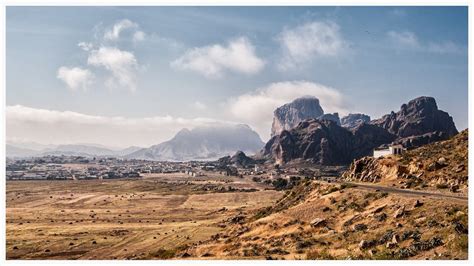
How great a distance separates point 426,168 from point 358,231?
19565 millimetres

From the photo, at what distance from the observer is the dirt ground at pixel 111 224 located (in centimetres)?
4569

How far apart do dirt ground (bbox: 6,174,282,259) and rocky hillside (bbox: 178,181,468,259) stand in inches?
308

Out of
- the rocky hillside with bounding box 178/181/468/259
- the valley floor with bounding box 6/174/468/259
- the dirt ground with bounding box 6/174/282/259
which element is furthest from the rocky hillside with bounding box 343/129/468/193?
the dirt ground with bounding box 6/174/282/259

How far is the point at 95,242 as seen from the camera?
50031 mm

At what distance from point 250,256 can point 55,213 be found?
76225mm

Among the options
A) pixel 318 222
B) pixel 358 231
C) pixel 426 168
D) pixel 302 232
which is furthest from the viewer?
pixel 426 168

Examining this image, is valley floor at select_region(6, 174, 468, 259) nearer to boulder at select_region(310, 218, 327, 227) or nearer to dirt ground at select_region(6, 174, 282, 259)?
boulder at select_region(310, 218, 327, 227)

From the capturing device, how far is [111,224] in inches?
2623

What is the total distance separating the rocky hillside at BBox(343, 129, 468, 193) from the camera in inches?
1417

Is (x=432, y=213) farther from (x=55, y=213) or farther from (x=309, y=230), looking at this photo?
(x=55, y=213)

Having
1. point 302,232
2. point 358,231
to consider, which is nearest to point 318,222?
point 302,232

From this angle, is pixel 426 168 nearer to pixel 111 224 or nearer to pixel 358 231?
pixel 358 231

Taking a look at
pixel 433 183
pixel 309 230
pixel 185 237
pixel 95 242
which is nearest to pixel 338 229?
pixel 309 230

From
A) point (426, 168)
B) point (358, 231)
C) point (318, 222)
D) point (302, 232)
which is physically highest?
point (426, 168)
